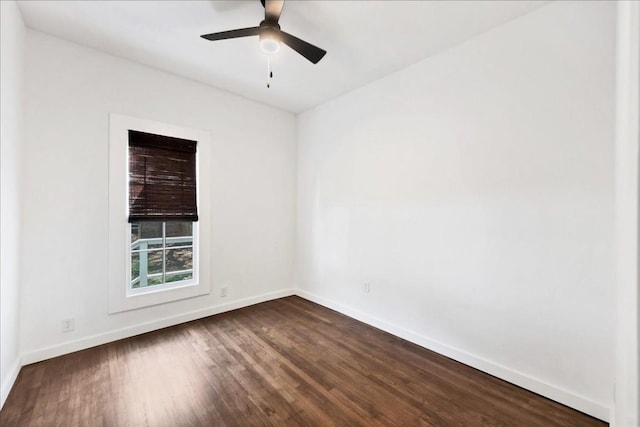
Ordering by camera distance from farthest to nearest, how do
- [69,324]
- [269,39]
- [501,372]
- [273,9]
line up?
[69,324] → [501,372] → [269,39] → [273,9]

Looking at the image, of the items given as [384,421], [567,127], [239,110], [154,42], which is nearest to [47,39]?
[154,42]

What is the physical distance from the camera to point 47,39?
7.79 feet

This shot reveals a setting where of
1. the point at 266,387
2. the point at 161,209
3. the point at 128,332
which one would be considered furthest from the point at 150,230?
the point at 266,387

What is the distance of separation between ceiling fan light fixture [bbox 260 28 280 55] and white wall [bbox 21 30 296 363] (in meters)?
1.62

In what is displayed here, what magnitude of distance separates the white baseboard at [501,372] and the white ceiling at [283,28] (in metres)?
2.77

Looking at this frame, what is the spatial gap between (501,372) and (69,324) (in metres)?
3.78

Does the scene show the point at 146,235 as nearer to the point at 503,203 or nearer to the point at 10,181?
the point at 10,181

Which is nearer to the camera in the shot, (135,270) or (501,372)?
(501,372)

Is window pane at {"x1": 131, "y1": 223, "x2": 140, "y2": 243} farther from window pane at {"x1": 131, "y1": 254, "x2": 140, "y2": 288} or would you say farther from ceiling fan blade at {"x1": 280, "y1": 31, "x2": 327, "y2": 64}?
ceiling fan blade at {"x1": 280, "y1": 31, "x2": 327, "y2": 64}

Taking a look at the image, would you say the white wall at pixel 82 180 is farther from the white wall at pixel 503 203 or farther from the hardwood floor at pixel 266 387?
the white wall at pixel 503 203

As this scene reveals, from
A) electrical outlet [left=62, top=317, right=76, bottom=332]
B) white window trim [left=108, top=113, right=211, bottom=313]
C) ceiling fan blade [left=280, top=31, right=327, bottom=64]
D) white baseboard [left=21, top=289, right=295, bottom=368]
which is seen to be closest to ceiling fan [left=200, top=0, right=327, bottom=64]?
ceiling fan blade [left=280, top=31, right=327, bottom=64]

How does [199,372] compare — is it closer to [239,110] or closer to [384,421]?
[384,421]

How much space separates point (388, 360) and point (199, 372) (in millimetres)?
1616

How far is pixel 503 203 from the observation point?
7.11ft
